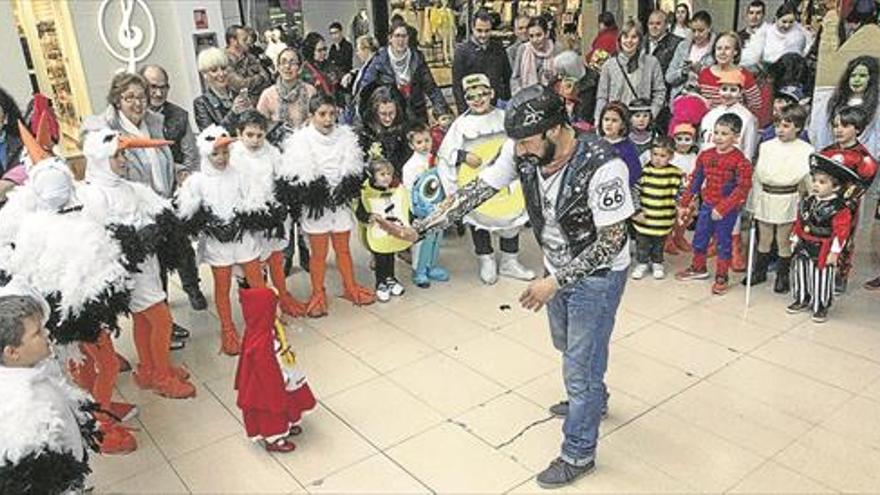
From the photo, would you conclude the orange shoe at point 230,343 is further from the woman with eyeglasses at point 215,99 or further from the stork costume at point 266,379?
the woman with eyeglasses at point 215,99

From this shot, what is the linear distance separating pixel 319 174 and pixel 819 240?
276 centimetres

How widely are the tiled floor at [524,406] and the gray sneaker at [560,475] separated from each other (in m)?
0.04

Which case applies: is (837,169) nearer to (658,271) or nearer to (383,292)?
(658,271)

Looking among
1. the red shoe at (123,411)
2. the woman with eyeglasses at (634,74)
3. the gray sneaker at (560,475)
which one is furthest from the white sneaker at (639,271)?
the red shoe at (123,411)

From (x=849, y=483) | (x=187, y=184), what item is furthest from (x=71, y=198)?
(x=849, y=483)

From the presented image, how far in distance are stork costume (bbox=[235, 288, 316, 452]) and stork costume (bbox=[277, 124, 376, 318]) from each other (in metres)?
1.20

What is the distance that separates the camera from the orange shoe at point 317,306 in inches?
177

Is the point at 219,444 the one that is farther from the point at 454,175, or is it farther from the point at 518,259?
the point at 518,259

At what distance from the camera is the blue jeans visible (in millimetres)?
2619

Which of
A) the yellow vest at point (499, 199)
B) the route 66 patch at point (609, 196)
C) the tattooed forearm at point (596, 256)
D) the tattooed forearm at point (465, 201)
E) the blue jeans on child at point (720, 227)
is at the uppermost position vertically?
the route 66 patch at point (609, 196)

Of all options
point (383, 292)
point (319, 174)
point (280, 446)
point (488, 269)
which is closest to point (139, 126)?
point (319, 174)

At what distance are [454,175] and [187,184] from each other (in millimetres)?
1607

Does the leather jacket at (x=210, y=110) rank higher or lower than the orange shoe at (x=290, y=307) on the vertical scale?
higher

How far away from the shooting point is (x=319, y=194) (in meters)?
4.18
